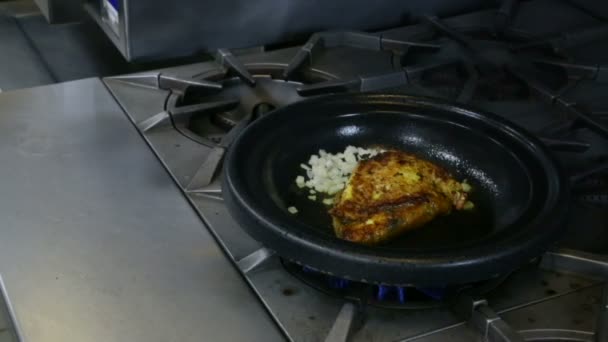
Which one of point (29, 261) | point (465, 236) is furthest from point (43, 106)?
point (465, 236)

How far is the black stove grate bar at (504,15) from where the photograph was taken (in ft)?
4.20

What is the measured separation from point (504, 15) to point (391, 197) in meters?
0.58

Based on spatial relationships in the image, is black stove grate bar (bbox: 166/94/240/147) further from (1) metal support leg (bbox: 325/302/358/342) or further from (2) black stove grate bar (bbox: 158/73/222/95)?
(1) metal support leg (bbox: 325/302/358/342)

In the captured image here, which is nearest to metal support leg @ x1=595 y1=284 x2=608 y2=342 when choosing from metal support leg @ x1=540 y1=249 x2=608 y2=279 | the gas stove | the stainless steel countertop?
the gas stove

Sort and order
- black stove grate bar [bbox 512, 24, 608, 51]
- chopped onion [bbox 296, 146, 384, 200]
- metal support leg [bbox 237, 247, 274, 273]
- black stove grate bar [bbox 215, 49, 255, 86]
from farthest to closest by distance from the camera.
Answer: black stove grate bar [bbox 512, 24, 608, 51] < black stove grate bar [bbox 215, 49, 255, 86] < chopped onion [bbox 296, 146, 384, 200] < metal support leg [bbox 237, 247, 274, 273]

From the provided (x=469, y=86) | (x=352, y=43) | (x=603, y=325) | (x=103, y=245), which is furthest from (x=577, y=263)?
(x=352, y=43)

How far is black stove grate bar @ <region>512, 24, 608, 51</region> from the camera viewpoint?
1196 millimetres

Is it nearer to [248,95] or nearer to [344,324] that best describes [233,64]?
[248,95]

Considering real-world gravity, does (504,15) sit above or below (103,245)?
above

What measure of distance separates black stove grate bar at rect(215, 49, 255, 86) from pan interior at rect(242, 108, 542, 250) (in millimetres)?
193

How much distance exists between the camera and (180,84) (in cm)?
108

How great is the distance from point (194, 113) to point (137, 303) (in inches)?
13.6

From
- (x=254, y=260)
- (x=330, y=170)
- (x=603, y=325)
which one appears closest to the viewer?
(x=603, y=325)

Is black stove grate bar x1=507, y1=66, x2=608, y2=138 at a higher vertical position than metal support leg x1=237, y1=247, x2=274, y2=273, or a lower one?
higher
